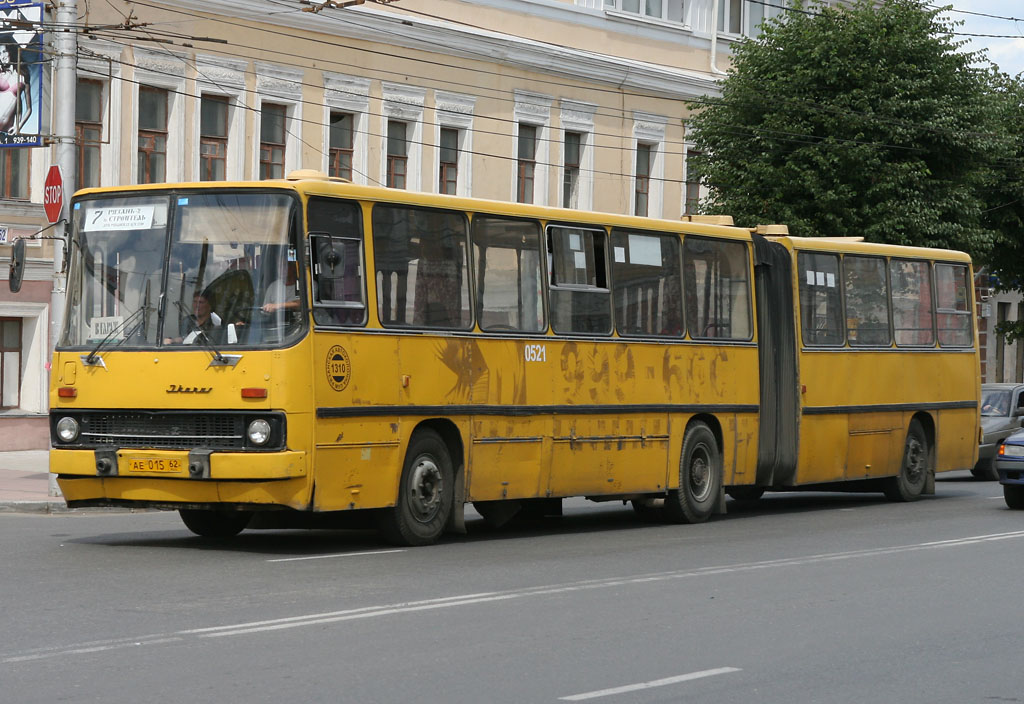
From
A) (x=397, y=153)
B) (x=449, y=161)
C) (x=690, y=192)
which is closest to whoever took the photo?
(x=397, y=153)

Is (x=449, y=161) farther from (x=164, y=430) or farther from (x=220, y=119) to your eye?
(x=164, y=430)

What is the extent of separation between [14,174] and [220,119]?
482 centimetres

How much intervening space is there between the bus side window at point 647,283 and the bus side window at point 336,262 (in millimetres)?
3748

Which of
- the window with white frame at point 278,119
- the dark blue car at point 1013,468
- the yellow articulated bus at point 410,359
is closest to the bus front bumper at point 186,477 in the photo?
the yellow articulated bus at point 410,359

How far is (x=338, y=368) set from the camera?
44.8ft

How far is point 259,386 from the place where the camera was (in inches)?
520

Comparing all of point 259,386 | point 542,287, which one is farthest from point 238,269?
point 542,287

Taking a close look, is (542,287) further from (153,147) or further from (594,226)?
(153,147)

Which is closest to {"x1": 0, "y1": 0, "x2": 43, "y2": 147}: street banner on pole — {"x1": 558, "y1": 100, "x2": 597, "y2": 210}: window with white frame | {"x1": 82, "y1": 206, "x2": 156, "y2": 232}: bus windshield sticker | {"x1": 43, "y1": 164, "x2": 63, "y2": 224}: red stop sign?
{"x1": 43, "y1": 164, "x2": 63, "y2": 224}: red stop sign

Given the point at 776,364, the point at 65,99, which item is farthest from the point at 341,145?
the point at 776,364

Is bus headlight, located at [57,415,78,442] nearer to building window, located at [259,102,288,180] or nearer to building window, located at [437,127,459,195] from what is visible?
building window, located at [259,102,288,180]

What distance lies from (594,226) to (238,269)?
14.6ft

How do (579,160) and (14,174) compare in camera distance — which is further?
(579,160)

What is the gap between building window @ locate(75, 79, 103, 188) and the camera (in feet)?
96.0
